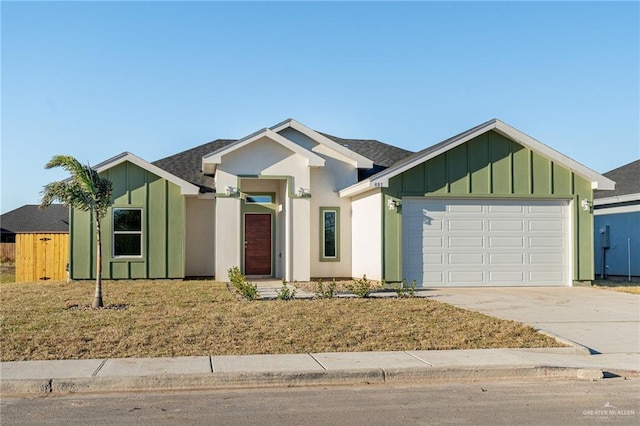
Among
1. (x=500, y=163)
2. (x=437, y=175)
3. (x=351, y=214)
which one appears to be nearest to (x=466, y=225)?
(x=437, y=175)

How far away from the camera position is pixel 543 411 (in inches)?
275

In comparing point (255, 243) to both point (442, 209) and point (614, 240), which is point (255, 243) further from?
point (614, 240)

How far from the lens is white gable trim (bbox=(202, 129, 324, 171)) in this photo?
19.6 metres

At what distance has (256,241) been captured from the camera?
22234mm

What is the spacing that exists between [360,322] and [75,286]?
9.84 metres

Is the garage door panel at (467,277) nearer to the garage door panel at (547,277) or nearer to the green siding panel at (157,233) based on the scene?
the garage door panel at (547,277)

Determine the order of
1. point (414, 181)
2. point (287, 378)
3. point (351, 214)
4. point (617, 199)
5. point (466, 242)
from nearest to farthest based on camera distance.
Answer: point (287, 378), point (414, 181), point (466, 242), point (351, 214), point (617, 199)

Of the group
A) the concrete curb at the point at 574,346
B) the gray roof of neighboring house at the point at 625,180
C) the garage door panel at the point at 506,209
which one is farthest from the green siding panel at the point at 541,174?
the concrete curb at the point at 574,346

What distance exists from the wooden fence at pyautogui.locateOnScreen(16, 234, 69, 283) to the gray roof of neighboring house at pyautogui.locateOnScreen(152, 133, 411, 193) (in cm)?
449

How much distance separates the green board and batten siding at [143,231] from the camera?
20.1m

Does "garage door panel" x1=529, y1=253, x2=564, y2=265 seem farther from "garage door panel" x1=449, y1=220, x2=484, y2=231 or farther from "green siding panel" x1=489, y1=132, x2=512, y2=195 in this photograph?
"green siding panel" x1=489, y1=132, x2=512, y2=195

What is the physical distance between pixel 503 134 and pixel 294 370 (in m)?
12.4

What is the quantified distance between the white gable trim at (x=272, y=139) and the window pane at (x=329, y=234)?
6.44 feet

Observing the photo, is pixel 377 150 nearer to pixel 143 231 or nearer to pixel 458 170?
pixel 458 170
